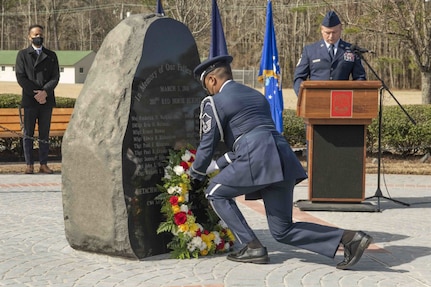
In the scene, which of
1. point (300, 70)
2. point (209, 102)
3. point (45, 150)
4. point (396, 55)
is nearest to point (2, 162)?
point (45, 150)

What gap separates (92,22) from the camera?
106000 mm

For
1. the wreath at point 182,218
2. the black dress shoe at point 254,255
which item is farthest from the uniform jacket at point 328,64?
the black dress shoe at point 254,255

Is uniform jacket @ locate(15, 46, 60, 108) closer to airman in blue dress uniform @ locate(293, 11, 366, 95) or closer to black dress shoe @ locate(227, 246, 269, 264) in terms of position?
airman in blue dress uniform @ locate(293, 11, 366, 95)

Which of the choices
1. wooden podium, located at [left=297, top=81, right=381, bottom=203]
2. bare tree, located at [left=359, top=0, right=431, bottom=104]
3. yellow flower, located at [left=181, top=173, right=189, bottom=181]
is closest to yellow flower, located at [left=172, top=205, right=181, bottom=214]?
yellow flower, located at [left=181, top=173, right=189, bottom=181]

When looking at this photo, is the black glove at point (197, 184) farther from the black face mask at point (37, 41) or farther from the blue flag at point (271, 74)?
the blue flag at point (271, 74)

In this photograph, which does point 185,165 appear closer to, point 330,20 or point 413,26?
point 330,20

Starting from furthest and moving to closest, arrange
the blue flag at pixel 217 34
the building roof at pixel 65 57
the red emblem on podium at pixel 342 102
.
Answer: the building roof at pixel 65 57 → the blue flag at pixel 217 34 → the red emblem on podium at pixel 342 102

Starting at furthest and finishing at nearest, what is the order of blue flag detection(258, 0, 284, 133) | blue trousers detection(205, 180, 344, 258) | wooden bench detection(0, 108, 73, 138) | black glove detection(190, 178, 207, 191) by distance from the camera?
blue flag detection(258, 0, 284, 133) → wooden bench detection(0, 108, 73, 138) → black glove detection(190, 178, 207, 191) → blue trousers detection(205, 180, 344, 258)

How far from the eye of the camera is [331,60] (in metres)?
9.57

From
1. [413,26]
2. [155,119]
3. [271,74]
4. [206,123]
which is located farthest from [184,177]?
[413,26]

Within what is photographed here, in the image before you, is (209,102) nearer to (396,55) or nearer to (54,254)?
(54,254)

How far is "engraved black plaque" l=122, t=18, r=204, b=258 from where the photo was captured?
643 cm

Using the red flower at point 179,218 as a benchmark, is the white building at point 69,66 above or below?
above

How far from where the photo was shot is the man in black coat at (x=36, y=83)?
12.2 metres
